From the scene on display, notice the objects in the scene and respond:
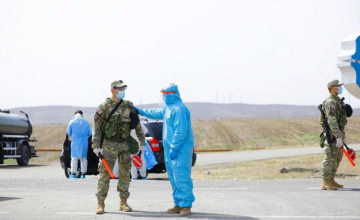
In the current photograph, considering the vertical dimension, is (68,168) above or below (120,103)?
below

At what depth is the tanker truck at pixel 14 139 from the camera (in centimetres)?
2919

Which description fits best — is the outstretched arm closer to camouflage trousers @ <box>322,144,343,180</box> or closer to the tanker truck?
camouflage trousers @ <box>322,144,343,180</box>

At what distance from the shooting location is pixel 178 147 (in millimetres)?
10391

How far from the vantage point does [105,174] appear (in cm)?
1091

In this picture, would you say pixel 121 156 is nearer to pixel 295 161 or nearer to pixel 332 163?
pixel 332 163

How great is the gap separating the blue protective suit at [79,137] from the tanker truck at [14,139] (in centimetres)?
941

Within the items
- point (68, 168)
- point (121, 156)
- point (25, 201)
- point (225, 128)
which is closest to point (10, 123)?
point (68, 168)

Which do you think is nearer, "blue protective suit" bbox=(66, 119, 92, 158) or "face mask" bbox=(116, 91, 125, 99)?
"face mask" bbox=(116, 91, 125, 99)

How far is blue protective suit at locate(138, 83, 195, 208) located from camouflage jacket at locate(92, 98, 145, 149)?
2.18ft

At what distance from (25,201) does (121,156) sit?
9.07 ft

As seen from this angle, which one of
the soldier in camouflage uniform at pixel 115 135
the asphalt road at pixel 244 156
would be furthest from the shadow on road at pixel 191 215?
the asphalt road at pixel 244 156

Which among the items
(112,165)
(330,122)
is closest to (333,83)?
(330,122)

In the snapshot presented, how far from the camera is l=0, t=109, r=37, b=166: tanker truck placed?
2919 cm

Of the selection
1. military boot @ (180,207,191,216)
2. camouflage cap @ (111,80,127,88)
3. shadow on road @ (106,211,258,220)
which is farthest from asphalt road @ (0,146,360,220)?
camouflage cap @ (111,80,127,88)
